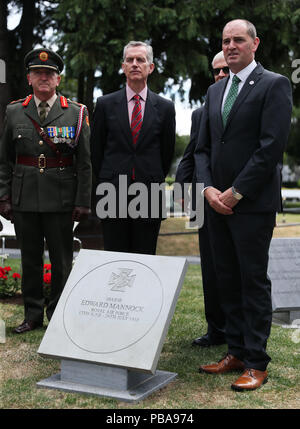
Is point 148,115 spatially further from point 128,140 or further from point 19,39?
point 19,39

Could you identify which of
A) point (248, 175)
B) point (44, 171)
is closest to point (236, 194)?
point (248, 175)

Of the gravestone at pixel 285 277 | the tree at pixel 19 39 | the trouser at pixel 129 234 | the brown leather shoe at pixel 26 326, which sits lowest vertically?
the brown leather shoe at pixel 26 326

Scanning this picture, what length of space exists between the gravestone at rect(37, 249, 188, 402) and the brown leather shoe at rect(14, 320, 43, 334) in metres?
1.33

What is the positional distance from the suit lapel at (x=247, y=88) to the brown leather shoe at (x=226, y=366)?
158 cm

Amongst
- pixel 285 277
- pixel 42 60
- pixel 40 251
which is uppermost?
pixel 42 60

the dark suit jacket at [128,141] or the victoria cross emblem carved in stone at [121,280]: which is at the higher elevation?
the dark suit jacket at [128,141]

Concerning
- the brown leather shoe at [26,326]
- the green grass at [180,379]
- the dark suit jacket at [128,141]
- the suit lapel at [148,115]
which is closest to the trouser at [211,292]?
the green grass at [180,379]

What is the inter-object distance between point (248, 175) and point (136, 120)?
4.13ft

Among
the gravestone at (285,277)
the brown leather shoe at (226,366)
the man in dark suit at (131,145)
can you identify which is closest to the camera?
the brown leather shoe at (226,366)

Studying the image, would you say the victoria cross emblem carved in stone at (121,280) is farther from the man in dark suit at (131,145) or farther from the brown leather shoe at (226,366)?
the brown leather shoe at (226,366)

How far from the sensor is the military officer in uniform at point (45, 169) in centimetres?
485

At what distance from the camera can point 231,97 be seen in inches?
150

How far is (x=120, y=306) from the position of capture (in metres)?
3.67

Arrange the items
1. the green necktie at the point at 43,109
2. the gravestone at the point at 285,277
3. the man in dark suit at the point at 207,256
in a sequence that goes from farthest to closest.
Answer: the gravestone at the point at 285,277 < the green necktie at the point at 43,109 < the man in dark suit at the point at 207,256
